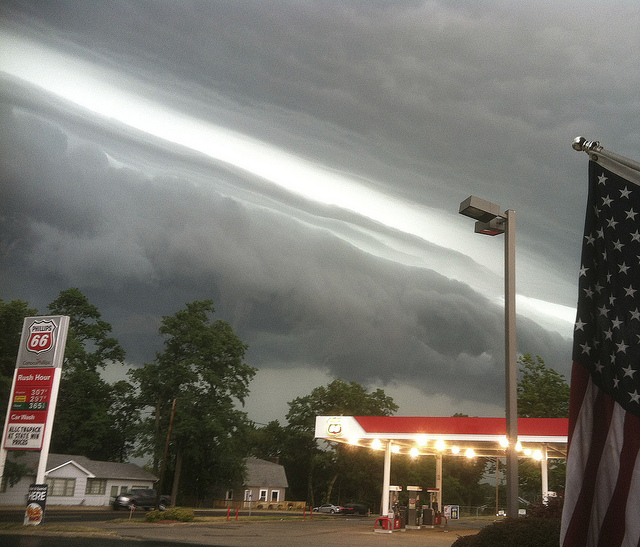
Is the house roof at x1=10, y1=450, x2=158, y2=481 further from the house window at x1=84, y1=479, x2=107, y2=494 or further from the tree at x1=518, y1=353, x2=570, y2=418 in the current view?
the tree at x1=518, y1=353, x2=570, y2=418

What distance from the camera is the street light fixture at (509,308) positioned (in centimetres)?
1038

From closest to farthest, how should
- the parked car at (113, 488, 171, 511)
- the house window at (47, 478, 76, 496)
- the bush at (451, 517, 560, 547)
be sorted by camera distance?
the bush at (451, 517, 560, 547) → the parked car at (113, 488, 171, 511) → the house window at (47, 478, 76, 496)

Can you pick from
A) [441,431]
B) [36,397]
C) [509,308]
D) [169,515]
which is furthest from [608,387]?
[169,515]

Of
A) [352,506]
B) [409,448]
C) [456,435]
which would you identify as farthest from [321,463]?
[456,435]

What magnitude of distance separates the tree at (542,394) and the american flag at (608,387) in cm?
5959

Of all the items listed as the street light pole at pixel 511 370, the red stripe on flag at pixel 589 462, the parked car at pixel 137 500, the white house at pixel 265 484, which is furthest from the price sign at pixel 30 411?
the white house at pixel 265 484

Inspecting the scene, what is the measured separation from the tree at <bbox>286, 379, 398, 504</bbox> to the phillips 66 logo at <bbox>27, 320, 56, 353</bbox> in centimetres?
6067

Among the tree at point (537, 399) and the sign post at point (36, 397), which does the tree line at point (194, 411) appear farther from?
the sign post at point (36, 397)

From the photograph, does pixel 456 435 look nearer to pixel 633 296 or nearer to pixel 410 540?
pixel 410 540

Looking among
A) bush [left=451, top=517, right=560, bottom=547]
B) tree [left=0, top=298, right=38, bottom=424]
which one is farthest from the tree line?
bush [left=451, top=517, right=560, bottom=547]

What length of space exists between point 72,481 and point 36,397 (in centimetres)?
3192

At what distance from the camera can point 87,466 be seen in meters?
57.1

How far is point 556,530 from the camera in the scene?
11859mm

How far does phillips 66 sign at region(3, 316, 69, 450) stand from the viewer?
86.5 feet
